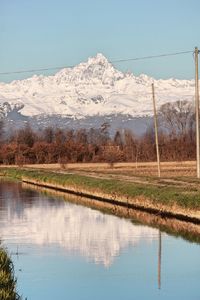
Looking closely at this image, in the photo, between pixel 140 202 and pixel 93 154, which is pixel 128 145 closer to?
pixel 93 154

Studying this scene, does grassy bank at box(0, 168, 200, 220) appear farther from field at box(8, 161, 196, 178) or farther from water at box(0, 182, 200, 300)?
field at box(8, 161, 196, 178)

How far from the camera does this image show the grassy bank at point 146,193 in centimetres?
3438

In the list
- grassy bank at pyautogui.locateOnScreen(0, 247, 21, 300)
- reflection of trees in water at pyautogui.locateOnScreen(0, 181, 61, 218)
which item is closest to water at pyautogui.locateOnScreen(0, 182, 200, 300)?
grassy bank at pyautogui.locateOnScreen(0, 247, 21, 300)

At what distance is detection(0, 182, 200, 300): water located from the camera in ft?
65.8

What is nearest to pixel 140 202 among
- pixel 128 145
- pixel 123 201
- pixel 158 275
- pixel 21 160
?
pixel 123 201

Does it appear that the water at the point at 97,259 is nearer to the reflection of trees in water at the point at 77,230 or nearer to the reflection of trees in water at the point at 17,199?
the reflection of trees in water at the point at 77,230

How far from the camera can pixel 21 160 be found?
11044cm

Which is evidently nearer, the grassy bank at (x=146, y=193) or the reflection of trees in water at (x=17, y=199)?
the grassy bank at (x=146, y=193)

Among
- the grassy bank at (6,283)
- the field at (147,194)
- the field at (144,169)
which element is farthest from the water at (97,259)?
the field at (144,169)

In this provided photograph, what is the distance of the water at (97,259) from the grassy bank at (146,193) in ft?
7.52

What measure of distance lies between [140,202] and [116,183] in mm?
9410

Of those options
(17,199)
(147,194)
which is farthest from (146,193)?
(17,199)

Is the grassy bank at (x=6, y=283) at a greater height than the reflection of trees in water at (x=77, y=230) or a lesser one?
greater

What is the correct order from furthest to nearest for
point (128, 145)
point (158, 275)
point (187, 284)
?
point (128, 145)
point (158, 275)
point (187, 284)
